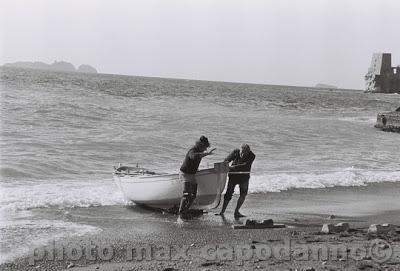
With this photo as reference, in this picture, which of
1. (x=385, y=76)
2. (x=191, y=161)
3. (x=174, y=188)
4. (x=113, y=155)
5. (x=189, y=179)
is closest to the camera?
(x=191, y=161)

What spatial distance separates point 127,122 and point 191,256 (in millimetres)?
26476

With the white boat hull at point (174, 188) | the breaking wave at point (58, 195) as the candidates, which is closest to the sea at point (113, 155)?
the breaking wave at point (58, 195)

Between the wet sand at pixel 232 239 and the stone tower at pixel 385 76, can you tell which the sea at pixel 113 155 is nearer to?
the wet sand at pixel 232 239

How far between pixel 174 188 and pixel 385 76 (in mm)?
181952

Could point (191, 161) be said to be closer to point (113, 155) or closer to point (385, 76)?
point (113, 155)

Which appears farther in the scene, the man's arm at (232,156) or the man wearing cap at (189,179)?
the man's arm at (232,156)

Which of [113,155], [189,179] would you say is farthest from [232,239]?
[113,155]

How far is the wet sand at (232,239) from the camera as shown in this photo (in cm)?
779

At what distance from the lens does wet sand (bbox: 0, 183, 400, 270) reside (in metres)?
7.79

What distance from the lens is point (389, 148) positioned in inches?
1209

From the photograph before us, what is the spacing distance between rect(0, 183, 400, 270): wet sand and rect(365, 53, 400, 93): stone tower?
176m

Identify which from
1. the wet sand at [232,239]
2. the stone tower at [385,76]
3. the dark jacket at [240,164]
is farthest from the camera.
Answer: the stone tower at [385,76]

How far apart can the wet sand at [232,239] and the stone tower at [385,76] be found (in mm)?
176282

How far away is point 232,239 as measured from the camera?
31.8 ft
